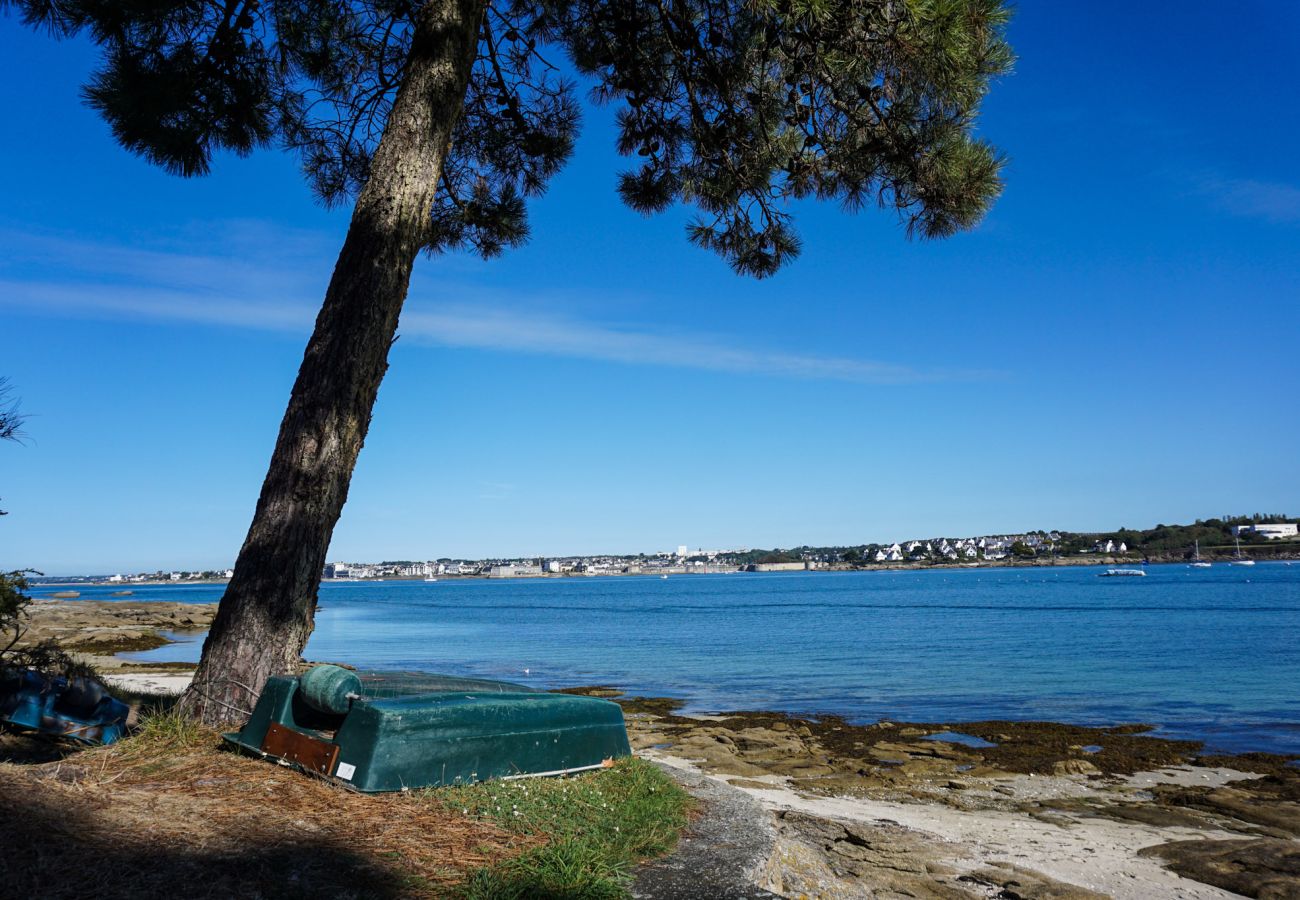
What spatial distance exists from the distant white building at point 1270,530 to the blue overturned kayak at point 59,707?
214971 mm

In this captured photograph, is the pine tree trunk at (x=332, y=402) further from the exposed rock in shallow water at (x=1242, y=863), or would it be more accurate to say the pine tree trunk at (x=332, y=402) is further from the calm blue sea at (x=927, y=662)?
the calm blue sea at (x=927, y=662)

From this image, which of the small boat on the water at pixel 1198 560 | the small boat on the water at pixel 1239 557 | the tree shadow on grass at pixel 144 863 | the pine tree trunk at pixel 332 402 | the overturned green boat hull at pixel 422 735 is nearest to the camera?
the tree shadow on grass at pixel 144 863

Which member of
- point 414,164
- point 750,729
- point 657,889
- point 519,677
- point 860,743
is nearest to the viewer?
point 657,889

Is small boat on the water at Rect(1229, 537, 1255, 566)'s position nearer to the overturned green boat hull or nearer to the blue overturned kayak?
the overturned green boat hull

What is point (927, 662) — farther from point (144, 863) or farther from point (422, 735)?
point (144, 863)

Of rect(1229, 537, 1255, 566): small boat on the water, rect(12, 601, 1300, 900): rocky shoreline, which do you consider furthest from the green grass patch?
rect(1229, 537, 1255, 566): small boat on the water

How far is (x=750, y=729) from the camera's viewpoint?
13.7 m

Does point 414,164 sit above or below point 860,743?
above

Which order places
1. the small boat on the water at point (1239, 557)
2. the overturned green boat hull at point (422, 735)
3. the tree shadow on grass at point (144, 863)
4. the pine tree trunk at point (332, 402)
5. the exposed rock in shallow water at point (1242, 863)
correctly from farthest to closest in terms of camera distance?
the small boat on the water at point (1239, 557)
the exposed rock in shallow water at point (1242, 863)
the pine tree trunk at point (332, 402)
the overturned green boat hull at point (422, 735)
the tree shadow on grass at point (144, 863)

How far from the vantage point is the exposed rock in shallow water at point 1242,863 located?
635 centimetres

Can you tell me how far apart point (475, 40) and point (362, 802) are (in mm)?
5056

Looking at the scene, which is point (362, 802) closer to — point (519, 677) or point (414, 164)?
point (414, 164)

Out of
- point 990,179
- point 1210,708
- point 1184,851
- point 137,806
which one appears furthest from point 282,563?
point 1210,708

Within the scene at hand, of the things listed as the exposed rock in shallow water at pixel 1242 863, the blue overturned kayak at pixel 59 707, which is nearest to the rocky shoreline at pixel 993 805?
the exposed rock in shallow water at pixel 1242 863
